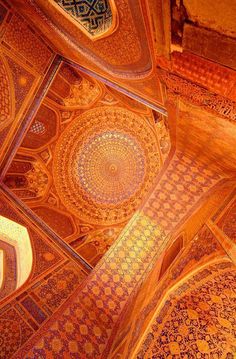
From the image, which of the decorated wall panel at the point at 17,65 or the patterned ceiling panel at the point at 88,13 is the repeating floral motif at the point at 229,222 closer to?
the patterned ceiling panel at the point at 88,13

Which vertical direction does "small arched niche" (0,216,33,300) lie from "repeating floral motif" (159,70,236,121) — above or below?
above

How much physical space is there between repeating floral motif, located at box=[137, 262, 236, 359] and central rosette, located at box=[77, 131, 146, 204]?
4749 mm

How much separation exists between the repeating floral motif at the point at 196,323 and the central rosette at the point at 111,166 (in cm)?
475

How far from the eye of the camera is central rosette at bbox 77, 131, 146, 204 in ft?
24.5

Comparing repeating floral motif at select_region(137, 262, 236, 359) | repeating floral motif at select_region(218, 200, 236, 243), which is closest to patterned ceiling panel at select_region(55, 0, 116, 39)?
repeating floral motif at select_region(218, 200, 236, 243)

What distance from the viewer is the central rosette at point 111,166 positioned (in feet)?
24.5

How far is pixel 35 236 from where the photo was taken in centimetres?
516

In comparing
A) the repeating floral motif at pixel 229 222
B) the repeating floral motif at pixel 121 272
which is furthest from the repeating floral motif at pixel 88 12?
the repeating floral motif at pixel 229 222

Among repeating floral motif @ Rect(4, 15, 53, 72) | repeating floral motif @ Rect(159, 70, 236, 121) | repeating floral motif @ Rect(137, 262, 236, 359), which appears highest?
repeating floral motif @ Rect(4, 15, 53, 72)

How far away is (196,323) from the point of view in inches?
116

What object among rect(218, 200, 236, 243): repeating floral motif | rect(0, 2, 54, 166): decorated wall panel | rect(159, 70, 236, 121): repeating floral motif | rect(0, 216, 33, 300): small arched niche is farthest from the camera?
rect(0, 216, 33, 300): small arched niche

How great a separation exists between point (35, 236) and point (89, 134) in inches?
130

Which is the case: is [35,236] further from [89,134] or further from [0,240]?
[89,134]

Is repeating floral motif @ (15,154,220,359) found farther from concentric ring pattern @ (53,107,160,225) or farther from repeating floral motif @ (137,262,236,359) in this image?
concentric ring pattern @ (53,107,160,225)
